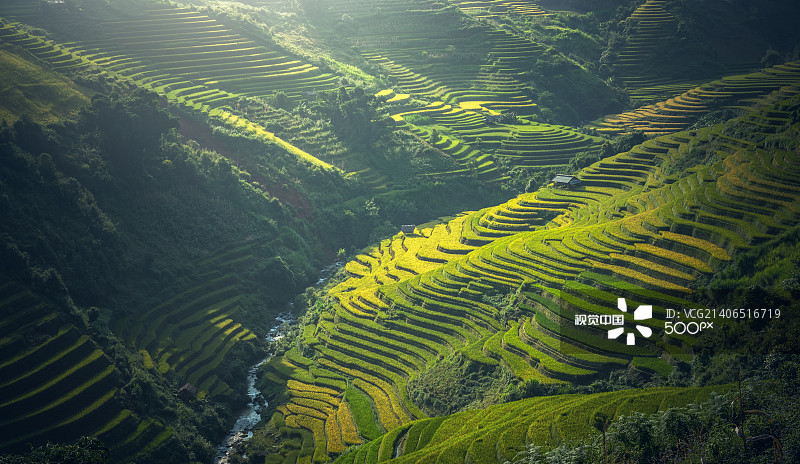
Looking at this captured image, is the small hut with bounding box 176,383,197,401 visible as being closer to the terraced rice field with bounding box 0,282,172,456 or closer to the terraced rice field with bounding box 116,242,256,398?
the terraced rice field with bounding box 116,242,256,398

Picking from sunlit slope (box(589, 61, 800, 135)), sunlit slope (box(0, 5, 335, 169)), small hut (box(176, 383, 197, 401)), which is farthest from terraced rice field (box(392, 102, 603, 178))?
small hut (box(176, 383, 197, 401))

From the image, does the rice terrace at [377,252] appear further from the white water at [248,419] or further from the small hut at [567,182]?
the small hut at [567,182]

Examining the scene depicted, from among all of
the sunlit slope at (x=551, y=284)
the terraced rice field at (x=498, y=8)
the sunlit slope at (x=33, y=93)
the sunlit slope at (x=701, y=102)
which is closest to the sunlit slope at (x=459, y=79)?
the terraced rice field at (x=498, y=8)

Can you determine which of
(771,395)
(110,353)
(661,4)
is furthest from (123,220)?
(661,4)

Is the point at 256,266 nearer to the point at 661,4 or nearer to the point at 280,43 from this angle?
the point at 280,43

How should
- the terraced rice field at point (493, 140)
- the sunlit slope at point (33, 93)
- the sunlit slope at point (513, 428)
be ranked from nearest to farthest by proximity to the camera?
the sunlit slope at point (513, 428) < the sunlit slope at point (33, 93) < the terraced rice field at point (493, 140)
